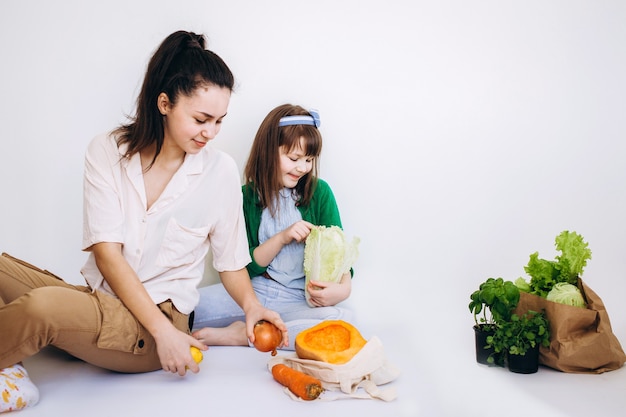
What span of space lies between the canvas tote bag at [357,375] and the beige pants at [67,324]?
51 cm

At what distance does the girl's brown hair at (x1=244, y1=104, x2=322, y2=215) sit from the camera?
2.74 metres

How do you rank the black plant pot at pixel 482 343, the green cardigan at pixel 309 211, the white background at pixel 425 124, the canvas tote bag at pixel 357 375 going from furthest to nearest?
the white background at pixel 425 124 < the green cardigan at pixel 309 211 < the black plant pot at pixel 482 343 < the canvas tote bag at pixel 357 375

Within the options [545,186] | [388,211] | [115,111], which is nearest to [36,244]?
[115,111]

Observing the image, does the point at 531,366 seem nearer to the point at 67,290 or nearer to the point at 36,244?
the point at 67,290

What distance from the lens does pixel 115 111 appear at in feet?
10.0

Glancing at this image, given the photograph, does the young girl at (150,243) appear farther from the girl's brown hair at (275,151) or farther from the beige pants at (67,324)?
the girl's brown hair at (275,151)

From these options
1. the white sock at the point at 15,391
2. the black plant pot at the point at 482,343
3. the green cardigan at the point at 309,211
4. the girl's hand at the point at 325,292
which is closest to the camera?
the white sock at the point at 15,391

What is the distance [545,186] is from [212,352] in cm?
179

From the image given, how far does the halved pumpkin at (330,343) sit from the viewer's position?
6.86ft

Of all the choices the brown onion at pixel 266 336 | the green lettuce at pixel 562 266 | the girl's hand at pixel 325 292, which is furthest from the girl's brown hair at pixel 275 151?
the green lettuce at pixel 562 266

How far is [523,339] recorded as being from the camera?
228 cm

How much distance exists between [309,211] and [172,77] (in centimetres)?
105

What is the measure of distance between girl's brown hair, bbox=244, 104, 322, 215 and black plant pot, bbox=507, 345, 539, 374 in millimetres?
1120

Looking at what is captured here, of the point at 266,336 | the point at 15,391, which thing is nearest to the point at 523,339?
the point at 266,336
